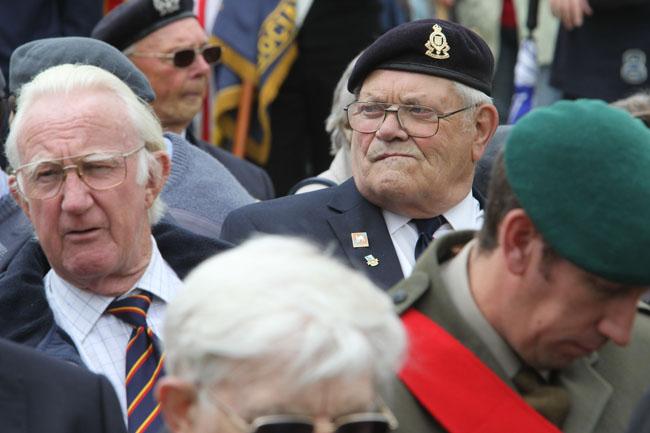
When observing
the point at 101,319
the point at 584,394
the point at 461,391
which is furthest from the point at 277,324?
the point at 101,319

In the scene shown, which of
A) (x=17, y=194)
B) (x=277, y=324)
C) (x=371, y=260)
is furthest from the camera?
(x=371, y=260)

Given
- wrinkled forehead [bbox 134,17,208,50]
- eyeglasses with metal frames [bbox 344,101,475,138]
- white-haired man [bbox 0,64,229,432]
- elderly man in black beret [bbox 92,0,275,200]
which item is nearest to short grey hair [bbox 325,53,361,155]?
eyeglasses with metal frames [bbox 344,101,475,138]

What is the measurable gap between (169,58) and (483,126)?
2.33 metres

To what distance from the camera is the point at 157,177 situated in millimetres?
4797

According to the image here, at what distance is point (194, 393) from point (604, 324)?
40.6 inches

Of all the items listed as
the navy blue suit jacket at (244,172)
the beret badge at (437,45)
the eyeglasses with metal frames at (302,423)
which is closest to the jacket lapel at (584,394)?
the eyeglasses with metal frames at (302,423)

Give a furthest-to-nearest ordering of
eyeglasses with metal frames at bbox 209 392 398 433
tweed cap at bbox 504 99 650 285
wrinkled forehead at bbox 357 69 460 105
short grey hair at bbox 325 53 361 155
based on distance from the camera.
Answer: short grey hair at bbox 325 53 361 155 → wrinkled forehead at bbox 357 69 460 105 → tweed cap at bbox 504 99 650 285 → eyeglasses with metal frames at bbox 209 392 398 433

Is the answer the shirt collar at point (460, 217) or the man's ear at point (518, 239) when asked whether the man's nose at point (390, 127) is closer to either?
the shirt collar at point (460, 217)

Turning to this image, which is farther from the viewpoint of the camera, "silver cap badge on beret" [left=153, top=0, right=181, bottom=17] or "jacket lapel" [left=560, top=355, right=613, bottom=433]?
"silver cap badge on beret" [left=153, top=0, right=181, bottom=17]

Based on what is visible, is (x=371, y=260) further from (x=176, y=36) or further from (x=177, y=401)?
(x=176, y=36)

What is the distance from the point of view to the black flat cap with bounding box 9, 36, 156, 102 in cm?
584

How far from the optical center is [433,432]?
3250mm

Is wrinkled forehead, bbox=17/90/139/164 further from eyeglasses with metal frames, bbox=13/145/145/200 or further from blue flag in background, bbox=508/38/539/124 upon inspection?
blue flag in background, bbox=508/38/539/124

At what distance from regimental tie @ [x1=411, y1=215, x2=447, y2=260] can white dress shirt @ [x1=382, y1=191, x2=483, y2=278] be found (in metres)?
0.01
